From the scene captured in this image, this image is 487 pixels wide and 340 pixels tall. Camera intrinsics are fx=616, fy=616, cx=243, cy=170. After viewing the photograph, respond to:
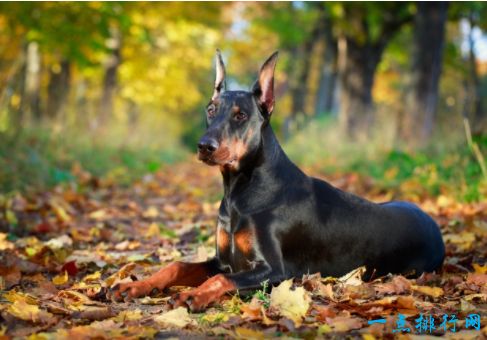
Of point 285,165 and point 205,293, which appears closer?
point 205,293

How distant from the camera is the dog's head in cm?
395

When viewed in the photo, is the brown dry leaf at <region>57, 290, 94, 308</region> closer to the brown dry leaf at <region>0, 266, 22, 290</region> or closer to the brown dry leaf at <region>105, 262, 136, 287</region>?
the brown dry leaf at <region>105, 262, 136, 287</region>

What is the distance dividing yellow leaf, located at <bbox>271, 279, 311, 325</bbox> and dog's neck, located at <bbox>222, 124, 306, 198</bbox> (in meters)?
1.04

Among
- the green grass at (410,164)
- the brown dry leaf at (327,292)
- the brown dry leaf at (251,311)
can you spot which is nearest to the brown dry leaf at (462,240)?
Answer: the green grass at (410,164)

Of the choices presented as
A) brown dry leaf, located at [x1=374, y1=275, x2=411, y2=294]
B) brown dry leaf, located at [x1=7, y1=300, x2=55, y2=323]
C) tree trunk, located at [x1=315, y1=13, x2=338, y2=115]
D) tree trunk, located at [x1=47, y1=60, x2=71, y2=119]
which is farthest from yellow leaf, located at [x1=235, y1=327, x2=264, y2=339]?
tree trunk, located at [x1=315, y1=13, x2=338, y2=115]

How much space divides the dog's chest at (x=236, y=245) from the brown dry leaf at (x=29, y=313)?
4.30ft

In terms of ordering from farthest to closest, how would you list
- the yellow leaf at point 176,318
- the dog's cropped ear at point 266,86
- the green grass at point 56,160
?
the green grass at point 56,160
the dog's cropped ear at point 266,86
the yellow leaf at point 176,318

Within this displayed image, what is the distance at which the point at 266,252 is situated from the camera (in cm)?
401

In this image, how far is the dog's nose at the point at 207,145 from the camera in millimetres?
3889

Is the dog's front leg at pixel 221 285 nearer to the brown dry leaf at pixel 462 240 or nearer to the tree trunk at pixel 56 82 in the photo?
the brown dry leaf at pixel 462 240

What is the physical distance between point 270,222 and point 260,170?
1.28 ft

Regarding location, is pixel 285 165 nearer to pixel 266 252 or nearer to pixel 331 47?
pixel 266 252

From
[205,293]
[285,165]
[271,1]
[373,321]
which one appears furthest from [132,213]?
[271,1]

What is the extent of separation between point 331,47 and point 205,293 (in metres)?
27.2
